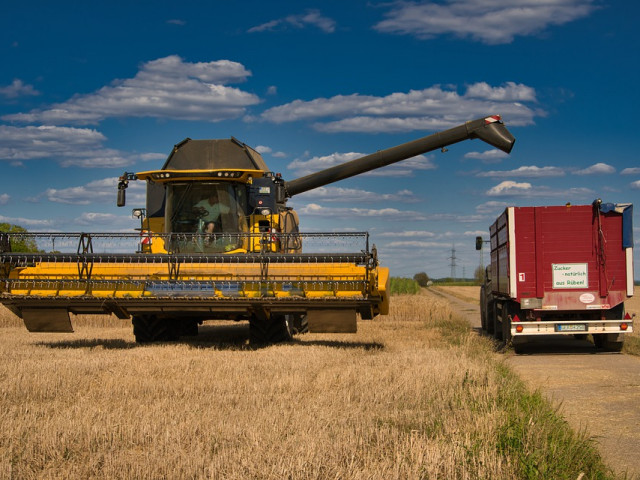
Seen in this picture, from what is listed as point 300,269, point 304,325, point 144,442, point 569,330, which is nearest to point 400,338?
point 304,325

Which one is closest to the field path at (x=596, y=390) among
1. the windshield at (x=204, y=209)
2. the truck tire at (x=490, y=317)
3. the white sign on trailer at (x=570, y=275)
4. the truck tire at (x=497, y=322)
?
the truck tire at (x=497, y=322)

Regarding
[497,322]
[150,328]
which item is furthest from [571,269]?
[150,328]

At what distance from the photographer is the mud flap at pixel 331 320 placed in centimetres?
1235

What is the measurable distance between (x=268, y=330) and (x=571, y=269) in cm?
591

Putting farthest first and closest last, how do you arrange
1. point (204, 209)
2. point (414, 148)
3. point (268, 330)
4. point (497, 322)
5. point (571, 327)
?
1. point (414, 148)
2. point (497, 322)
3. point (571, 327)
4. point (204, 209)
5. point (268, 330)

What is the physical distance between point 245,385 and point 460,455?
11.9 feet

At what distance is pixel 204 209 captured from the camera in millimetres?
14594

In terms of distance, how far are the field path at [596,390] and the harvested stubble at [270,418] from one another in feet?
1.58

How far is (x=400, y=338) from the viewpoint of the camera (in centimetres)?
1617

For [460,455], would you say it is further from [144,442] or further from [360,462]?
[144,442]

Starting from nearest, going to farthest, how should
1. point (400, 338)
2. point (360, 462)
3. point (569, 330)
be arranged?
point (360, 462) < point (569, 330) < point (400, 338)

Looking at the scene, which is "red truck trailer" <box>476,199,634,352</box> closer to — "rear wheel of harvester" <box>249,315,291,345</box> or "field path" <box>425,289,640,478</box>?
"field path" <box>425,289,640,478</box>

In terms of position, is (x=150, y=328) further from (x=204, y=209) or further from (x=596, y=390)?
(x=596, y=390)

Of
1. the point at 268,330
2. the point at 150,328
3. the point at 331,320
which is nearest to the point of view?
the point at 331,320
